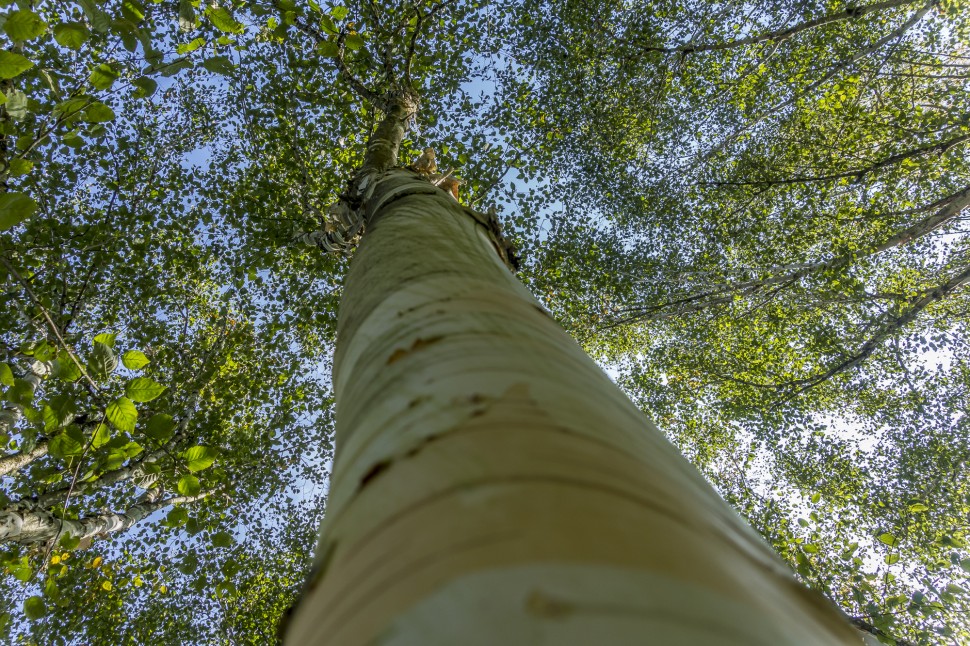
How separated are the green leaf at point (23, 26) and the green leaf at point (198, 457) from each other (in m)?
1.86

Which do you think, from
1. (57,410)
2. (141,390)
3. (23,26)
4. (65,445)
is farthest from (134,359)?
(23,26)

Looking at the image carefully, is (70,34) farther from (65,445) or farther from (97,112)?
Result: (65,445)

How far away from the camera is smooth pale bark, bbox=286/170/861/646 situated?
37 centimetres

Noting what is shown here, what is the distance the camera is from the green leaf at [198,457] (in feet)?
7.22

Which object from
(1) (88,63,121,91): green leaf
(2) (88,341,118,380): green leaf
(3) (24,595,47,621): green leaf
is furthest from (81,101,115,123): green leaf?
(3) (24,595,47,621): green leaf

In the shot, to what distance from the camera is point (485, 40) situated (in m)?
8.42

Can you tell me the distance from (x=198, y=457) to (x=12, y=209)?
1.31 m

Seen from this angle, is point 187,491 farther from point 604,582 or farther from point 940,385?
point 940,385

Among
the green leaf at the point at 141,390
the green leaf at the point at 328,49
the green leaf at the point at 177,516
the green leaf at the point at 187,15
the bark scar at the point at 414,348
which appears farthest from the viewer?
the green leaf at the point at 328,49

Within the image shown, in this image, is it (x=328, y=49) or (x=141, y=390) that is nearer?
(x=141, y=390)

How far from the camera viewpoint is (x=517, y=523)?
431 millimetres

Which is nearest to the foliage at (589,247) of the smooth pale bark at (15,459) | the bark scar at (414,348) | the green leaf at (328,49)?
the smooth pale bark at (15,459)

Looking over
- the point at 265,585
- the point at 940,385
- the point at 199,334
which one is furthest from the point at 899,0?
the point at 265,585

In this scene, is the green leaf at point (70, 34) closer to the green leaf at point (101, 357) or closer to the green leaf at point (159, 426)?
the green leaf at point (101, 357)
